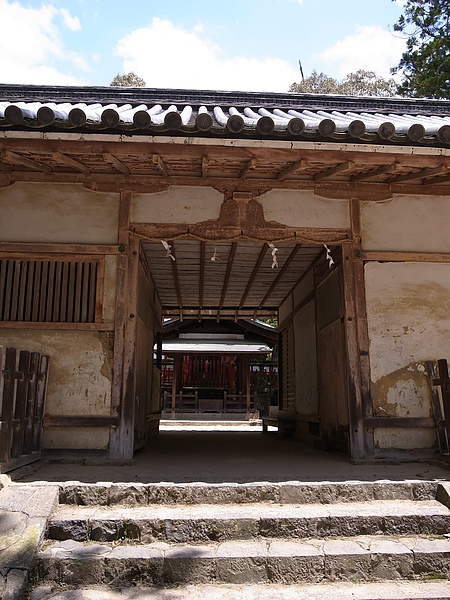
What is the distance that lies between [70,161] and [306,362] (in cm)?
564

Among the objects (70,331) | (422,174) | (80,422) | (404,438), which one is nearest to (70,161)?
(70,331)

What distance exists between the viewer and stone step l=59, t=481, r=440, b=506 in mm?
4359

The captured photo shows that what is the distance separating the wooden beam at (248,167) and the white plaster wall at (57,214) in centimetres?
160

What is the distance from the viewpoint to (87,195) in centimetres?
634

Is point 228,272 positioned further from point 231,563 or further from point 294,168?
point 231,563

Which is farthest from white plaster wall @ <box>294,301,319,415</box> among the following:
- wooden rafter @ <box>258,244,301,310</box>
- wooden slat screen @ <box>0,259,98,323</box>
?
wooden slat screen @ <box>0,259,98,323</box>

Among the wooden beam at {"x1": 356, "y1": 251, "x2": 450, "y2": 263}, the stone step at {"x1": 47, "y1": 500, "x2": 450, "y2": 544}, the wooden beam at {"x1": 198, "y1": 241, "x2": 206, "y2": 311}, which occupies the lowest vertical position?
the stone step at {"x1": 47, "y1": 500, "x2": 450, "y2": 544}

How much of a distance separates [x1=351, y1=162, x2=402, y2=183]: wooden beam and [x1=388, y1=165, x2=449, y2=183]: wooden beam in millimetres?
372

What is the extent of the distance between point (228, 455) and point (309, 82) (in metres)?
31.3

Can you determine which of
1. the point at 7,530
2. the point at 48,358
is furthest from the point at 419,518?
the point at 48,358

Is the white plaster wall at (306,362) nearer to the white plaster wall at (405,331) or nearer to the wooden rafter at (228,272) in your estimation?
the wooden rafter at (228,272)

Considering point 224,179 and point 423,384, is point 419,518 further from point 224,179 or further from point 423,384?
point 224,179

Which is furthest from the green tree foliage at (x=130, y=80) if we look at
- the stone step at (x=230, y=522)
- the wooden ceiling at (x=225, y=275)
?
the stone step at (x=230, y=522)

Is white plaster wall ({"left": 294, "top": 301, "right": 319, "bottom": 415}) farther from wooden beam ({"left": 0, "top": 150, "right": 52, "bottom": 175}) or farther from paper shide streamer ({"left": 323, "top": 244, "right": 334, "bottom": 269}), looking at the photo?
wooden beam ({"left": 0, "top": 150, "right": 52, "bottom": 175})
